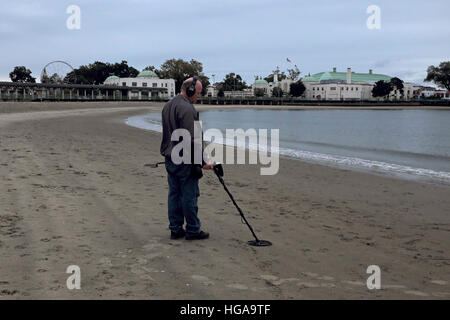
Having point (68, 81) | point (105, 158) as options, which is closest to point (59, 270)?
point (105, 158)

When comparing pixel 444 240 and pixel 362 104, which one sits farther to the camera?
pixel 362 104

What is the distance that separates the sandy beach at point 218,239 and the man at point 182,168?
0.73 feet

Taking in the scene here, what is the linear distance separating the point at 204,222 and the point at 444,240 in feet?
11.2

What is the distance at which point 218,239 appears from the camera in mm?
5824

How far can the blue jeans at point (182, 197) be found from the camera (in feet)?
18.3

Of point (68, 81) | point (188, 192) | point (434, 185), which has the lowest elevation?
point (434, 185)

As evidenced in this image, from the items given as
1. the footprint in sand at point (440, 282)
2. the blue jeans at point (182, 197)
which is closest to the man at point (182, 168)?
the blue jeans at point (182, 197)

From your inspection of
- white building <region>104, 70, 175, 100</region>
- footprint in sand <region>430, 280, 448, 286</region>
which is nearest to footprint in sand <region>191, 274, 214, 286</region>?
footprint in sand <region>430, 280, 448, 286</region>

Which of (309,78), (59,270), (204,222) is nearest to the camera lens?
(59,270)

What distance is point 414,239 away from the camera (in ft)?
20.4

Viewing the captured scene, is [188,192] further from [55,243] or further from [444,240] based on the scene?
[444,240]

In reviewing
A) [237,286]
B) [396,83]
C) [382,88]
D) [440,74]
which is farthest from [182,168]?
[396,83]

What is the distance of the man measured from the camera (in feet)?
17.8
